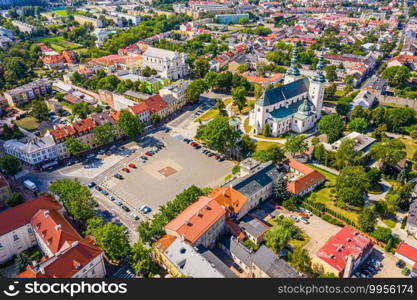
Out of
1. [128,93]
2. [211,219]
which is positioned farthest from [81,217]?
[128,93]

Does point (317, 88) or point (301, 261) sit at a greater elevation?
point (317, 88)

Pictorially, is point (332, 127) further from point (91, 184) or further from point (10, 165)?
point (10, 165)

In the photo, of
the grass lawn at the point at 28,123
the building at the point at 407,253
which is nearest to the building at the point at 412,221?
the building at the point at 407,253

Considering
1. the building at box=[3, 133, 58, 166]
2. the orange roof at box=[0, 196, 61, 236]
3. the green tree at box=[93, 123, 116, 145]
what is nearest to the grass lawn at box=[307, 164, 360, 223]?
the orange roof at box=[0, 196, 61, 236]

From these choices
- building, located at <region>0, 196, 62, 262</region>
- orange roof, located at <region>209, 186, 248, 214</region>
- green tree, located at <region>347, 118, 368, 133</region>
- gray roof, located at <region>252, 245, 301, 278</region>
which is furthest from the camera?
green tree, located at <region>347, 118, 368, 133</region>

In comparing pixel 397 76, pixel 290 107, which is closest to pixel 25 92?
pixel 290 107

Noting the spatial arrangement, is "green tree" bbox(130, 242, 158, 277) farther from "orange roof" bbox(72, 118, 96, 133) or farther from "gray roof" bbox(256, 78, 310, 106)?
"gray roof" bbox(256, 78, 310, 106)
